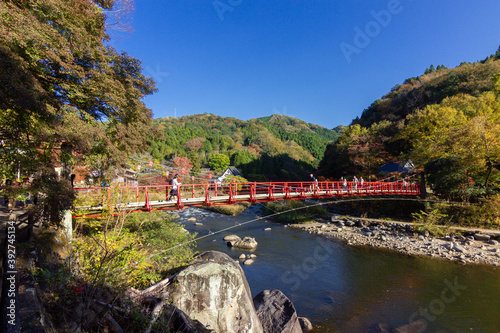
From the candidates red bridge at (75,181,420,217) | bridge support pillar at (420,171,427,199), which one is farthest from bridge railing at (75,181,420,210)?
bridge support pillar at (420,171,427,199)

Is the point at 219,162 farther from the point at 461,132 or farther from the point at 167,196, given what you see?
the point at 461,132

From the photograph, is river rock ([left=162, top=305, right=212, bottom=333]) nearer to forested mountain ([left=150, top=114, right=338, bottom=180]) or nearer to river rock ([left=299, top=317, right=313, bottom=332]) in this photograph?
river rock ([left=299, top=317, right=313, bottom=332])

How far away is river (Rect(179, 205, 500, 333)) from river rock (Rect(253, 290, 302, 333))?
122cm

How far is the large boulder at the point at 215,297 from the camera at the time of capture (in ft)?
14.8

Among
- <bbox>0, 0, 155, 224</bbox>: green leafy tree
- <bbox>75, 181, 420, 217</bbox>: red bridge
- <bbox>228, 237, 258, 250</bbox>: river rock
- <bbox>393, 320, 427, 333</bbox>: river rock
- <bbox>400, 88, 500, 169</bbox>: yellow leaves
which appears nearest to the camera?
<bbox>0, 0, 155, 224</bbox>: green leafy tree

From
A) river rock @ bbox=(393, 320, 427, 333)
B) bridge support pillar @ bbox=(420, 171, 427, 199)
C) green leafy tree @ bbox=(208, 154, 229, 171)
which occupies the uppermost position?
green leafy tree @ bbox=(208, 154, 229, 171)

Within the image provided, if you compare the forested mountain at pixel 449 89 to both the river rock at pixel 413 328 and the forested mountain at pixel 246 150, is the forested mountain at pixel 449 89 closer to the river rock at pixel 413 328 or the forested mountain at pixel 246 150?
the forested mountain at pixel 246 150

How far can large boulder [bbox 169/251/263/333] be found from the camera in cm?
452

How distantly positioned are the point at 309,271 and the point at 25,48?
405 inches

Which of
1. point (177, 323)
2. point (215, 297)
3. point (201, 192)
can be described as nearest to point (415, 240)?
point (201, 192)

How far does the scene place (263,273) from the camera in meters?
9.18

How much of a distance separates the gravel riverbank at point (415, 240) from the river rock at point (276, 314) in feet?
28.2

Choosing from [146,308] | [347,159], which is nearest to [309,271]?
[146,308]

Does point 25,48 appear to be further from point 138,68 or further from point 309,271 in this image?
point 309,271
